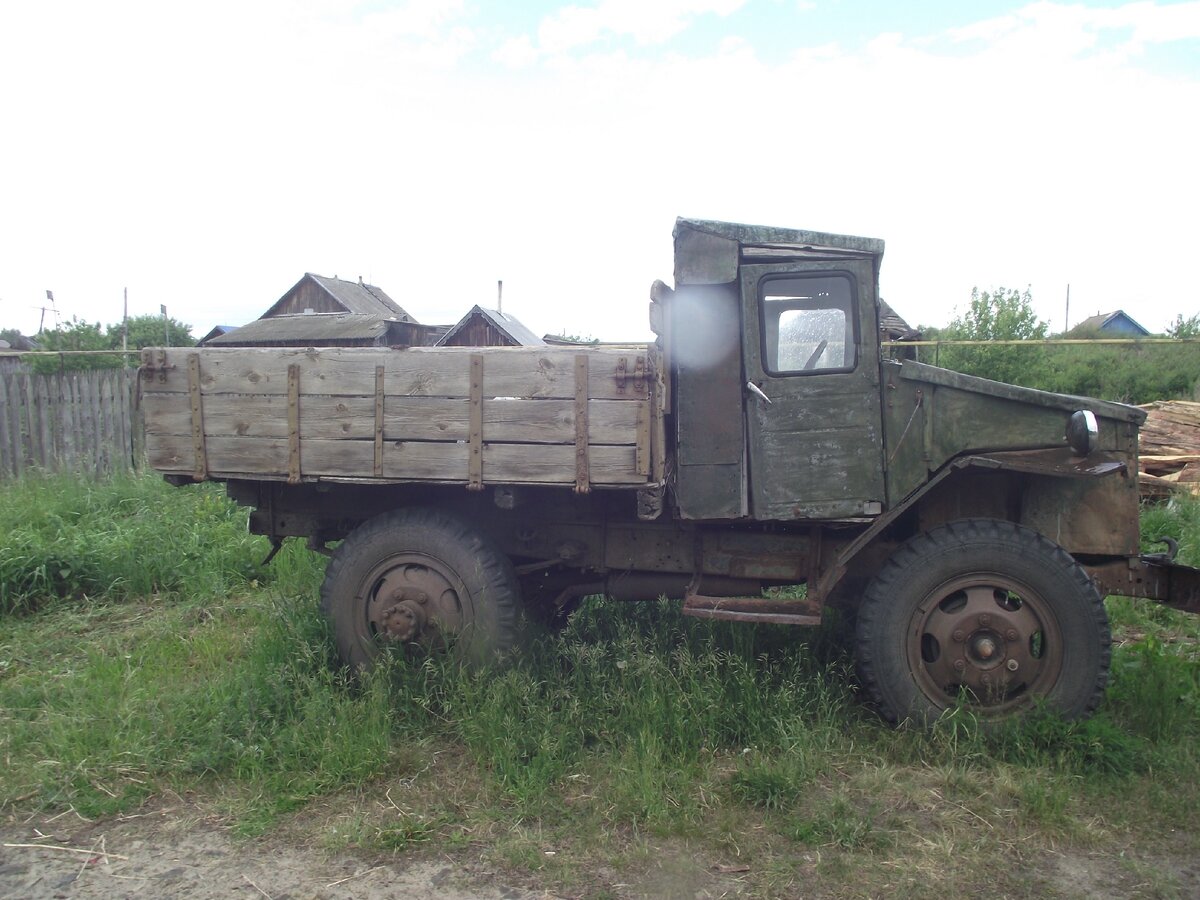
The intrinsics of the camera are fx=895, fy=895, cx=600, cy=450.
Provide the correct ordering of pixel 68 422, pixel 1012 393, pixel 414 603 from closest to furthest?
pixel 1012 393
pixel 414 603
pixel 68 422

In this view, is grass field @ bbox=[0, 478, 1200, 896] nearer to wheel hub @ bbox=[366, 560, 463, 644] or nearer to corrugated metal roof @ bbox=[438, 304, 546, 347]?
wheel hub @ bbox=[366, 560, 463, 644]

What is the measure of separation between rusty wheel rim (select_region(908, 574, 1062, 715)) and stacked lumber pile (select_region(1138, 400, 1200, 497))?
6.14 metres

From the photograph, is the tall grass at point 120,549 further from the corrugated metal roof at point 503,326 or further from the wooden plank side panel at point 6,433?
the corrugated metal roof at point 503,326

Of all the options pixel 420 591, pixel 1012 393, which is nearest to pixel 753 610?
pixel 1012 393

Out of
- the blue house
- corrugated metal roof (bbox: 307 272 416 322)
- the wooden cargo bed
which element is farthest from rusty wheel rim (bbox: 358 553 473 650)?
the blue house

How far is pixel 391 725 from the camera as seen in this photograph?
14.9 ft

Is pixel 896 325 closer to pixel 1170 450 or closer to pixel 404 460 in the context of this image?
pixel 1170 450

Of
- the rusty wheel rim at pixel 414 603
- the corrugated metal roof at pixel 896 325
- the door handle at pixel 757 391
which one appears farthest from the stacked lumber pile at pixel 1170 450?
the rusty wheel rim at pixel 414 603

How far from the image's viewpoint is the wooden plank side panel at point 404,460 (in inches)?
176

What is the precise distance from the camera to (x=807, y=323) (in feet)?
15.8

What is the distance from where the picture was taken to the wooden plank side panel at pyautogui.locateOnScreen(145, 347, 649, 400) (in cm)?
446

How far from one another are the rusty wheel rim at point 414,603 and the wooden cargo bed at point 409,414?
63cm

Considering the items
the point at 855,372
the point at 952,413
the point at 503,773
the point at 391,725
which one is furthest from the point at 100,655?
the point at 952,413

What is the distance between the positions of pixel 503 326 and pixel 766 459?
13.8 metres
